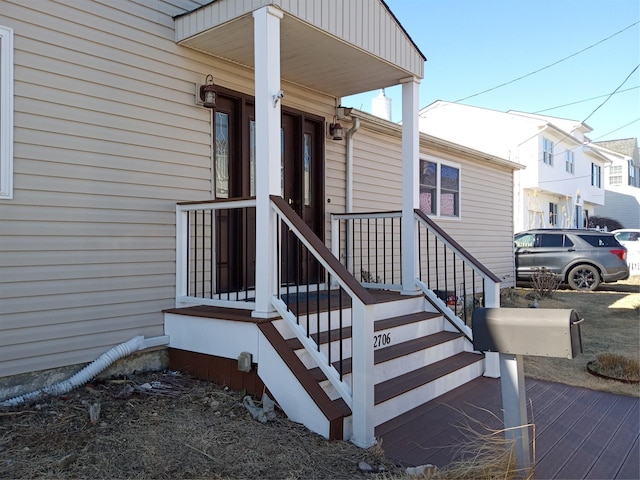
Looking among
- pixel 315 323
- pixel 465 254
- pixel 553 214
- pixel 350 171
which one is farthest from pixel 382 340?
pixel 553 214

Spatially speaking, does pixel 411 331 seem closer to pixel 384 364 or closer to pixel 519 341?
pixel 384 364

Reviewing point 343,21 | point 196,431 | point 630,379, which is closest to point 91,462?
point 196,431

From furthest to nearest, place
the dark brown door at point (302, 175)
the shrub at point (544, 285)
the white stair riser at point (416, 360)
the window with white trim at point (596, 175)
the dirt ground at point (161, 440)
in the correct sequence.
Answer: the window with white trim at point (596, 175) < the shrub at point (544, 285) < the dark brown door at point (302, 175) < the white stair riser at point (416, 360) < the dirt ground at point (161, 440)

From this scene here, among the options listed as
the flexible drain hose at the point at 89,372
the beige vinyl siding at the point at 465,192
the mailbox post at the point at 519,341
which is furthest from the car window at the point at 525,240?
the mailbox post at the point at 519,341

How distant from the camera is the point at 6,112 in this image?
10.5ft

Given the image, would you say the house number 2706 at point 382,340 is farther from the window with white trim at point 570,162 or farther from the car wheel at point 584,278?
the window with white trim at point 570,162

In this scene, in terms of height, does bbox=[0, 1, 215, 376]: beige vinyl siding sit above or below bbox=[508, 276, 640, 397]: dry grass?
above

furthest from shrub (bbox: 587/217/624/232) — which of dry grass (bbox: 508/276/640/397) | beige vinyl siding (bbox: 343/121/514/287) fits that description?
beige vinyl siding (bbox: 343/121/514/287)

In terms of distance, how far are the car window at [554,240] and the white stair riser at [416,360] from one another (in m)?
7.79

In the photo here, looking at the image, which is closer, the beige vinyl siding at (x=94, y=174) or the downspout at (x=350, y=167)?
the beige vinyl siding at (x=94, y=174)

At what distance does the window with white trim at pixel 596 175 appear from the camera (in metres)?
22.8

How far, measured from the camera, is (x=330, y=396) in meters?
3.25

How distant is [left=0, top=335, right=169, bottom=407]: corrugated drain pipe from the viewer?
10.7 feet

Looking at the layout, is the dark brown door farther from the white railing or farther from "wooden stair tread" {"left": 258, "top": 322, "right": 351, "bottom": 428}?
"wooden stair tread" {"left": 258, "top": 322, "right": 351, "bottom": 428}
